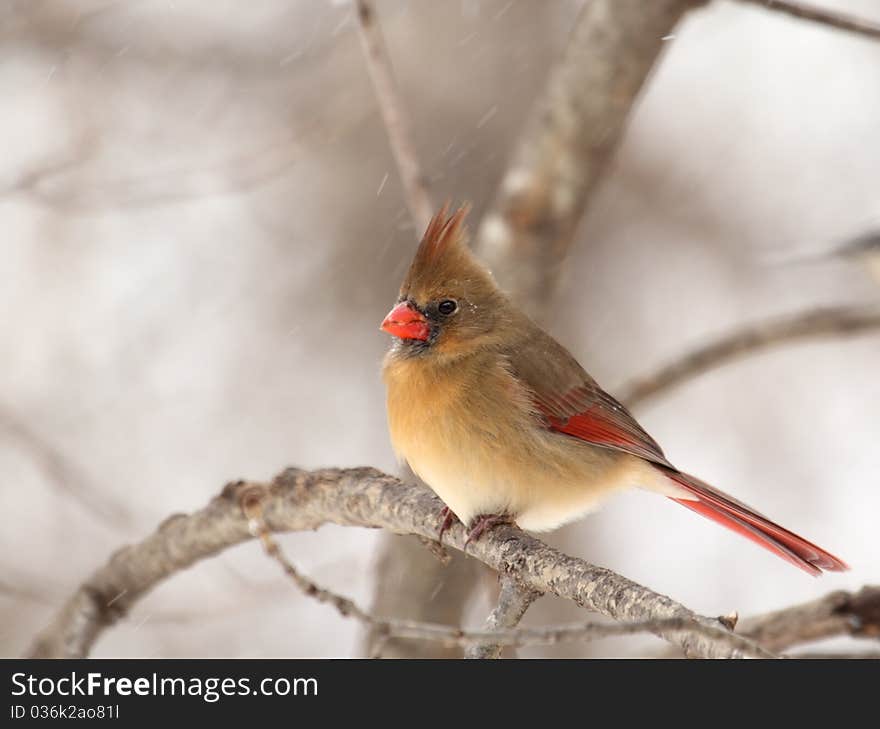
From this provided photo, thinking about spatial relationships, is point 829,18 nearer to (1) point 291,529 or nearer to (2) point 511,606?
(2) point 511,606

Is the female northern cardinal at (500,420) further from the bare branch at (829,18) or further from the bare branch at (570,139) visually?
the bare branch at (829,18)

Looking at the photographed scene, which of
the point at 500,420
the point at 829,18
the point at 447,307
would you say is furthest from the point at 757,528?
the point at 829,18

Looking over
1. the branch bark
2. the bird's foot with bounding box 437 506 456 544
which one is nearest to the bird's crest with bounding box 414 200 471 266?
the branch bark

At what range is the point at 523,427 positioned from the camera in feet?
9.02

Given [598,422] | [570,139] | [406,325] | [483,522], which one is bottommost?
[483,522]

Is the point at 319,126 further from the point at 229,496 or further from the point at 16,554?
the point at 16,554

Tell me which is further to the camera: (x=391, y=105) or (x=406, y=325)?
(x=391, y=105)

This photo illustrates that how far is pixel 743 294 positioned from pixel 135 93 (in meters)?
3.44

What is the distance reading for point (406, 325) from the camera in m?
2.90

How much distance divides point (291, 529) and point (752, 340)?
1627 millimetres

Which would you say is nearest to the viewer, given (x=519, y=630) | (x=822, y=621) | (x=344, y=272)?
(x=519, y=630)

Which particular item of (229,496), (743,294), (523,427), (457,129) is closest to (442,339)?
(523,427)

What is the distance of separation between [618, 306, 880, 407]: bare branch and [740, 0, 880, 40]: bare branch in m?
1.01

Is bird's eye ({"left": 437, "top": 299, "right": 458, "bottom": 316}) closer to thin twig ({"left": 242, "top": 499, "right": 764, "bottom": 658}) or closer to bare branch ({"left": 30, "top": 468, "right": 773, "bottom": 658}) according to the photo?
bare branch ({"left": 30, "top": 468, "right": 773, "bottom": 658})
